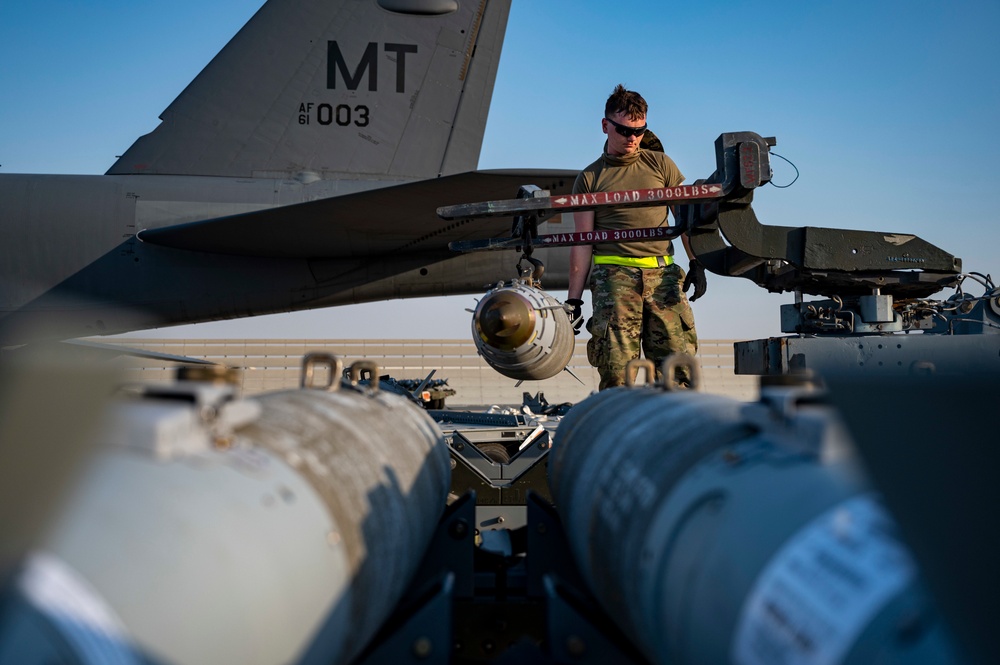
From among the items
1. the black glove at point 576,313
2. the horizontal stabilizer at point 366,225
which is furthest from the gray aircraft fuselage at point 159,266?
the black glove at point 576,313

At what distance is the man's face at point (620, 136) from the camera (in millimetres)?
3910

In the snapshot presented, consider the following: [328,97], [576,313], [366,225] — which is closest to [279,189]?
[328,97]

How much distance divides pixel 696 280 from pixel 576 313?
656 mm

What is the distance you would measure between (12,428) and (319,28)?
24.4 ft

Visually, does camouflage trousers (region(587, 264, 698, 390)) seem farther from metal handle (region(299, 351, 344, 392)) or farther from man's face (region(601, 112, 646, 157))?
metal handle (region(299, 351, 344, 392))

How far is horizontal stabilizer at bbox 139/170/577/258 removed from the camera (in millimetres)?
5973

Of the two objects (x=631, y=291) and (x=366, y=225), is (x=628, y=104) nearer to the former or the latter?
(x=631, y=291)

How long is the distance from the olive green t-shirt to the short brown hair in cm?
25

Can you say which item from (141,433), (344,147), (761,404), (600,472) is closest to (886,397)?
(761,404)

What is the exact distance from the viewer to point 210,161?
7730 millimetres

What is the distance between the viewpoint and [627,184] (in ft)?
13.3

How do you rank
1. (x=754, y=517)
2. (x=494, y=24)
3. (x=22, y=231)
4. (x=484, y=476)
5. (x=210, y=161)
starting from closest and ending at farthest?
(x=754, y=517) → (x=484, y=476) → (x=22, y=231) → (x=210, y=161) → (x=494, y=24)

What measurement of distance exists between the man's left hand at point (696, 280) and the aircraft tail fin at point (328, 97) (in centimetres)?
462

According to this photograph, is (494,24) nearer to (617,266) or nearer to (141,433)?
(617,266)
